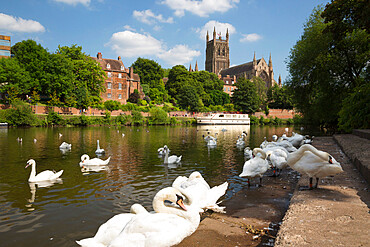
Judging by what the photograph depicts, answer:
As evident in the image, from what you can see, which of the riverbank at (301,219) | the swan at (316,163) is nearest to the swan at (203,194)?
the riverbank at (301,219)

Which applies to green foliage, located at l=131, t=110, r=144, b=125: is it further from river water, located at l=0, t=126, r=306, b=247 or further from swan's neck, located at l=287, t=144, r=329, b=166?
swan's neck, located at l=287, t=144, r=329, b=166

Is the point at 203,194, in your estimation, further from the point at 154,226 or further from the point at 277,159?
the point at 277,159

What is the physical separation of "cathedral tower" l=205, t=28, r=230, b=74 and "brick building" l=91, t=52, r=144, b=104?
87.5 metres

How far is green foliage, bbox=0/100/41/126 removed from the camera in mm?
46906

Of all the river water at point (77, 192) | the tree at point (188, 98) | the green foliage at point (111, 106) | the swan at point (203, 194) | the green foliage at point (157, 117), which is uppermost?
the tree at point (188, 98)

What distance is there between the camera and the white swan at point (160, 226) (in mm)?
4070

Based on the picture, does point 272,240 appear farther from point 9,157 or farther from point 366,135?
point 9,157

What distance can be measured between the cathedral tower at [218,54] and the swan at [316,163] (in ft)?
510

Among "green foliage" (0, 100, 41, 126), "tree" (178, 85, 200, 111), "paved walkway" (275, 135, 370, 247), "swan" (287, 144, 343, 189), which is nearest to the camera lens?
"paved walkway" (275, 135, 370, 247)

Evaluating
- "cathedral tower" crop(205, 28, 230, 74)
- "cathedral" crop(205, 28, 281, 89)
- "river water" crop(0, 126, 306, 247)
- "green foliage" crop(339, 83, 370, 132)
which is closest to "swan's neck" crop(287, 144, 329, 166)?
"river water" crop(0, 126, 306, 247)

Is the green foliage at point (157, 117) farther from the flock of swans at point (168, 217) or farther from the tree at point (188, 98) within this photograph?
the flock of swans at point (168, 217)

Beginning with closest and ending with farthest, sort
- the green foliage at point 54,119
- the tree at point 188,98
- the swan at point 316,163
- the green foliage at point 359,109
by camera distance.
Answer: the swan at point 316,163
the green foliage at point 359,109
the green foliage at point 54,119
the tree at point 188,98

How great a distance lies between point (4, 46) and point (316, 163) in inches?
2996

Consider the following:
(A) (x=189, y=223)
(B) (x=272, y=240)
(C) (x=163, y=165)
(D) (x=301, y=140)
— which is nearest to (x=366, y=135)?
(D) (x=301, y=140)
